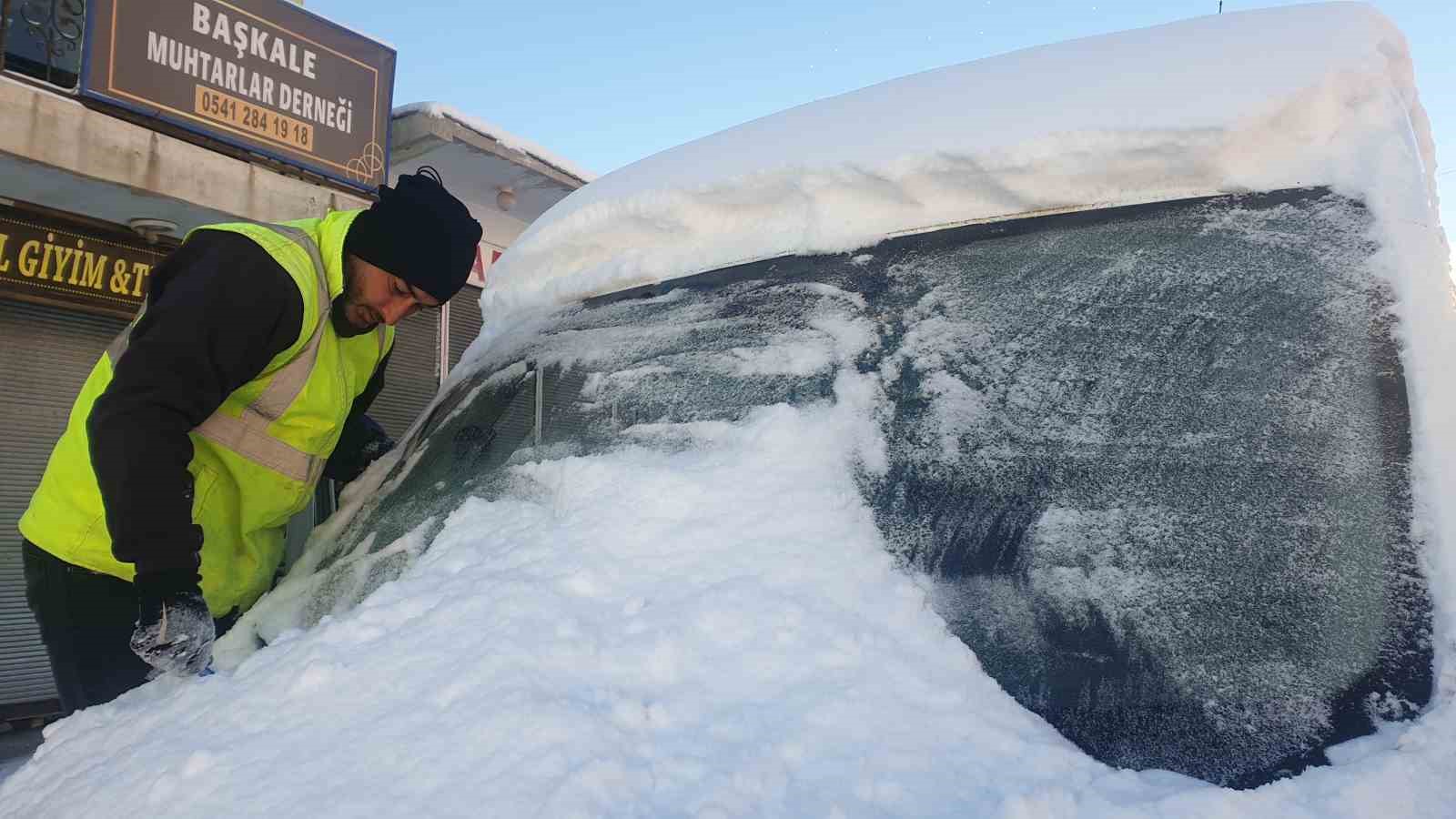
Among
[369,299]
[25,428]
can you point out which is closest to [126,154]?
[25,428]

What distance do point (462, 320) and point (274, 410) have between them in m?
6.22

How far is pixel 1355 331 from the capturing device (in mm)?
1104

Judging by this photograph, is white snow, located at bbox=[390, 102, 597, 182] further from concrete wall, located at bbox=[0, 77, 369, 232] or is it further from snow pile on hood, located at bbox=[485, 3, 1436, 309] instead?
snow pile on hood, located at bbox=[485, 3, 1436, 309]

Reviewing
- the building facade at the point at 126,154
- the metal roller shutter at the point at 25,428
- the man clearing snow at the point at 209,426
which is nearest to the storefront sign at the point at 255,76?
the building facade at the point at 126,154

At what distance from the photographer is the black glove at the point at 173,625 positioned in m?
1.48

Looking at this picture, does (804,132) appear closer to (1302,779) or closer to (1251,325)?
(1251,325)

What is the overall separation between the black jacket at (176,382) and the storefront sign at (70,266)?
408cm

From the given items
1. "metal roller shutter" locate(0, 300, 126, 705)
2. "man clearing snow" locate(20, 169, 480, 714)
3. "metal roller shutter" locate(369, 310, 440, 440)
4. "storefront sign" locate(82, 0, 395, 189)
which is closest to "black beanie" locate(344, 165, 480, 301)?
"man clearing snow" locate(20, 169, 480, 714)

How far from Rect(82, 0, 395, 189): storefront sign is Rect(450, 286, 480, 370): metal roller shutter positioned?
1.53m

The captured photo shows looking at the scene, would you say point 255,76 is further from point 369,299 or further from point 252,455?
point 252,455

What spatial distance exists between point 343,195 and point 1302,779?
20.8 ft

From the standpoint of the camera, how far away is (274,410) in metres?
1.81

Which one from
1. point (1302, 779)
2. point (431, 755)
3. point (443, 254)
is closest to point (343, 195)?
point (443, 254)

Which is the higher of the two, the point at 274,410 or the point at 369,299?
the point at 369,299
